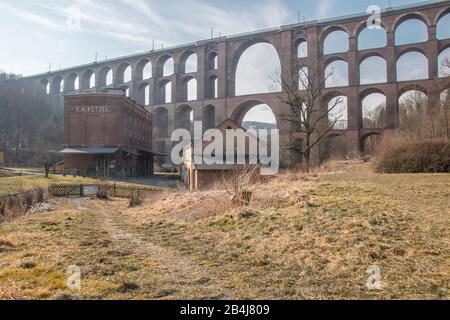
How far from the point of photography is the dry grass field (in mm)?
4312

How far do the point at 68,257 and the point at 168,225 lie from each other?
4.02 m

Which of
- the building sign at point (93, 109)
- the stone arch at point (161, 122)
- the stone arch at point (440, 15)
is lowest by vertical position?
the building sign at point (93, 109)

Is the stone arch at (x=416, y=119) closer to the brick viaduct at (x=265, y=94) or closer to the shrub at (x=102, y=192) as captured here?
the brick viaduct at (x=265, y=94)

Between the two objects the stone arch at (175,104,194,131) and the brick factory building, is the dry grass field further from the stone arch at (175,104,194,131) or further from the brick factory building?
the stone arch at (175,104,194,131)

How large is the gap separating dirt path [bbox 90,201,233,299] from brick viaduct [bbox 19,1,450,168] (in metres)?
31.3

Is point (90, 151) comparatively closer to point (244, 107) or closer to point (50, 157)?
point (50, 157)

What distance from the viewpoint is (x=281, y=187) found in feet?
43.3

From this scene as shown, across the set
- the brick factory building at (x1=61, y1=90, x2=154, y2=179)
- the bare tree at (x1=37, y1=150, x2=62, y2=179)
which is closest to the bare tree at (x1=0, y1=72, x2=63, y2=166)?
the bare tree at (x1=37, y1=150, x2=62, y2=179)

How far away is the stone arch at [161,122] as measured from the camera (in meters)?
66.4

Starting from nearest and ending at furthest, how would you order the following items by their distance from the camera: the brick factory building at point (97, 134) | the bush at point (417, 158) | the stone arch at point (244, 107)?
the bush at point (417, 158) → the brick factory building at point (97, 134) → the stone arch at point (244, 107)

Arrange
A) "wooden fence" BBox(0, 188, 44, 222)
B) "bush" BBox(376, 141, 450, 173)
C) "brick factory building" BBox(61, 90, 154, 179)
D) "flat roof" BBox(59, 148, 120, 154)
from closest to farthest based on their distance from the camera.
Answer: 1. "wooden fence" BBox(0, 188, 44, 222)
2. "bush" BBox(376, 141, 450, 173)
3. "flat roof" BBox(59, 148, 120, 154)
4. "brick factory building" BBox(61, 90, 154, 179)

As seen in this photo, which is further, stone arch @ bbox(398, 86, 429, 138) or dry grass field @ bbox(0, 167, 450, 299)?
stone arch @ bbox(398, 86, 429, 138)

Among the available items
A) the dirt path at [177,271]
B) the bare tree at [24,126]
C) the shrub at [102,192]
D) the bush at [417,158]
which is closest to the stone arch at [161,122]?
the bare tree at [24,126]

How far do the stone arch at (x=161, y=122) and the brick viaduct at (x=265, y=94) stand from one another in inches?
7.6
